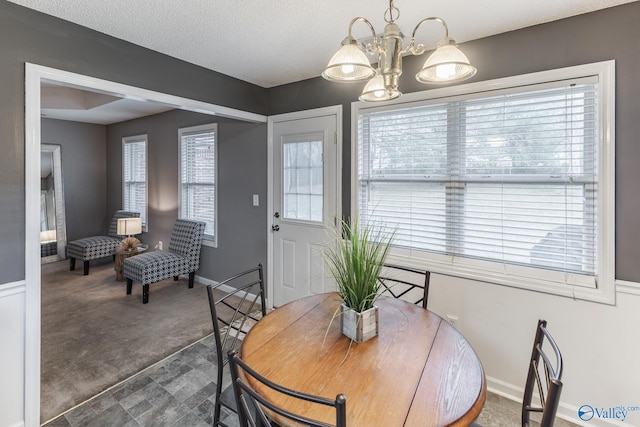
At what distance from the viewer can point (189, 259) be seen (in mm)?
4082

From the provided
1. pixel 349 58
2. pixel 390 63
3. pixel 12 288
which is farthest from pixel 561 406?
pixel 12 288

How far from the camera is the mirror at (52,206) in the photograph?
510 centimetres

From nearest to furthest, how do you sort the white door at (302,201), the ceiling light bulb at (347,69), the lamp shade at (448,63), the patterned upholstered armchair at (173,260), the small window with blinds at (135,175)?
1. the lamp shade at (448,63)
2. the ceiling light bulb at (347,69)
3. the white door at (302,201)
4. the patterned upholstered armchair at (173,260)
5. the small window with blinds at (135,175)

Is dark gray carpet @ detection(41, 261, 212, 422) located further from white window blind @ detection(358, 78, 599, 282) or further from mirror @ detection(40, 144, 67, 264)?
white window blind @ detection(358, 78, 599, 282)

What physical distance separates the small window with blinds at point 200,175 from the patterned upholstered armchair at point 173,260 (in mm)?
181

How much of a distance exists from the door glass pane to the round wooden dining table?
5.27 ft

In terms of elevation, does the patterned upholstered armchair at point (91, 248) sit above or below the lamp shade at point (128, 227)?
below

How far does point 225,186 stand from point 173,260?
1.12 meters

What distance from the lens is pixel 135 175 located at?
5281 millimetres

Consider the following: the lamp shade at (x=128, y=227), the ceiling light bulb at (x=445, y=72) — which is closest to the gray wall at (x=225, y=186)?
the lamp shade at (x=128, y=227)

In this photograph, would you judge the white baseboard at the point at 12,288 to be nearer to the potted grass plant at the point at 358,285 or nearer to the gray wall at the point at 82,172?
the potted grass plant at the point at 358,285

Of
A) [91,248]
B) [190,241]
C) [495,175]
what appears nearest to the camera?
[495,175]

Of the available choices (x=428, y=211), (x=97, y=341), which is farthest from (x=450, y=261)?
(x=97, y=341)

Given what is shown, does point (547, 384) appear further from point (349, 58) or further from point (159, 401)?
point (159, 401)
